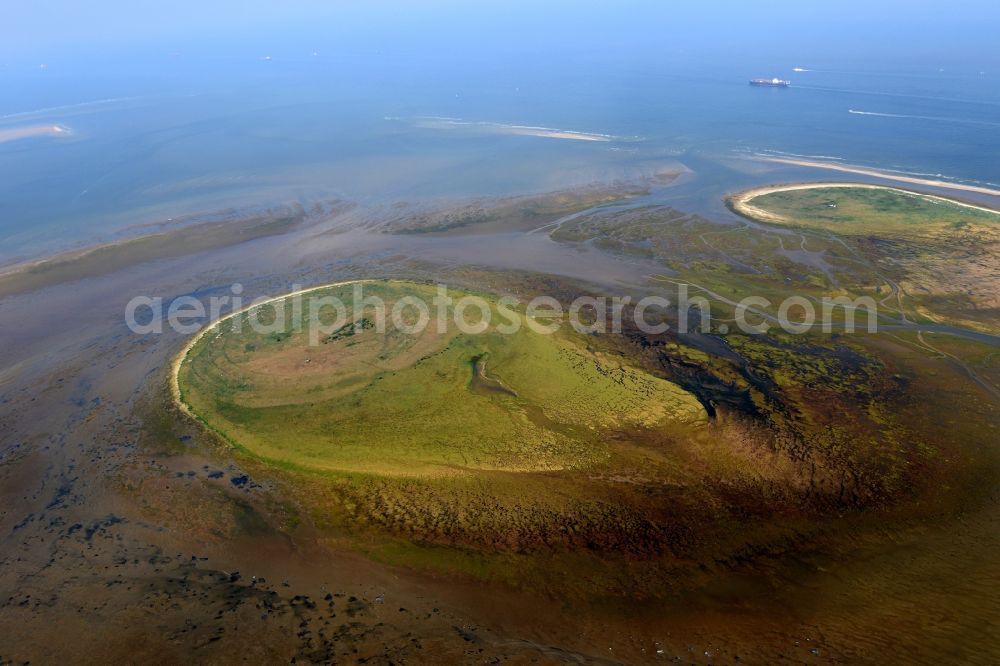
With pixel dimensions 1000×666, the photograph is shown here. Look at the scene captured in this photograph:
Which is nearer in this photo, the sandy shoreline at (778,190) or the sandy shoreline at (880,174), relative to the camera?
the sandy shoreline at (778,190)

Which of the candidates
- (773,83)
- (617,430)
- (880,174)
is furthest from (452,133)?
(617,430)

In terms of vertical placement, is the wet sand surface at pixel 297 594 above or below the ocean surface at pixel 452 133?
below

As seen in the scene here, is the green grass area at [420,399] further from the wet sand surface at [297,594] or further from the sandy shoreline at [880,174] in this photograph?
the sandy shoreline at [880,174]

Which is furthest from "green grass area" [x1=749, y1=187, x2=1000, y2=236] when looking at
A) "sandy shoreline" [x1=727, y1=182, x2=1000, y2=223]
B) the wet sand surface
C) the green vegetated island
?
the wet sand surface

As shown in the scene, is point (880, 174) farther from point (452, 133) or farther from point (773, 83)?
point (452, 133)

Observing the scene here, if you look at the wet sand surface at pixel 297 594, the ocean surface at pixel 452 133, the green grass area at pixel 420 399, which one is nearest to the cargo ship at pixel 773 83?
the ocean surface at pixel 452 133

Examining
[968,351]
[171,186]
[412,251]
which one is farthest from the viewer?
[171,186]

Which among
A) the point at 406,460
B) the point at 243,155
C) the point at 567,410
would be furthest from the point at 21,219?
the point at 567,410

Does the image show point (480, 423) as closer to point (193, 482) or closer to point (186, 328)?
point (193, 482)
